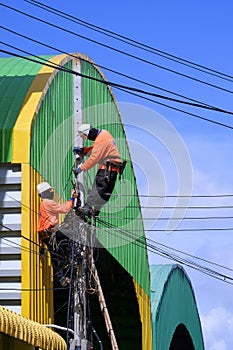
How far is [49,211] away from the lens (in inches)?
691

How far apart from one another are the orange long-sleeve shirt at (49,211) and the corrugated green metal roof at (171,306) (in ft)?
37.1

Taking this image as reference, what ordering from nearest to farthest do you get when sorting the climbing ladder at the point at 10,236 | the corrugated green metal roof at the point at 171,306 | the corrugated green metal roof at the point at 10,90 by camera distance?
the climbing ladder at the point at 10,236, the corrugated green metal roof at the point at 10,90, the corrugated green metal roof at the point at 171,306

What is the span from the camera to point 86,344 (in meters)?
16.8

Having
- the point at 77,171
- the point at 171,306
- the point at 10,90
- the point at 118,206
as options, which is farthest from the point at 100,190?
the point at 171,306

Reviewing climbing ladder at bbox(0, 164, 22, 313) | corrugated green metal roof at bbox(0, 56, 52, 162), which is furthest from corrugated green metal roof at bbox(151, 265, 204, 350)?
climbing ladder at bbox(0, 164, 22, 313)

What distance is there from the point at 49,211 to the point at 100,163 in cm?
127

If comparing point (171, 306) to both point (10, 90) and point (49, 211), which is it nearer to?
point (10, 90)

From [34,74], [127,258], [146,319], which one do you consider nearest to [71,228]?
[34,74]

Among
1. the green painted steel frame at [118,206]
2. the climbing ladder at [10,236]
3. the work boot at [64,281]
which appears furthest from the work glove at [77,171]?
the green painted steel frame at [118,206]

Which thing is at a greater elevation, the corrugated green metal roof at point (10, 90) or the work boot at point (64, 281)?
the corrugated green metal roof at point (10, 90)

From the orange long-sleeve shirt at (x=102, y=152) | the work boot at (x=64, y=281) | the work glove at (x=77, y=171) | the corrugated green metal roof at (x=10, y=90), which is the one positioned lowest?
the work boot at (x=64, y=281)

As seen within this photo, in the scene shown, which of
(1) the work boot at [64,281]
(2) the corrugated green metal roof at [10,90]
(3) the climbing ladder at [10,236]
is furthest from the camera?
(1) the work boot at [64,281]

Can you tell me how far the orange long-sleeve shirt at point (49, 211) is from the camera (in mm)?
17484

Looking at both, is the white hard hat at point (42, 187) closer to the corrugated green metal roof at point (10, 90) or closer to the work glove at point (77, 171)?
the work glove at point (77, 171)
